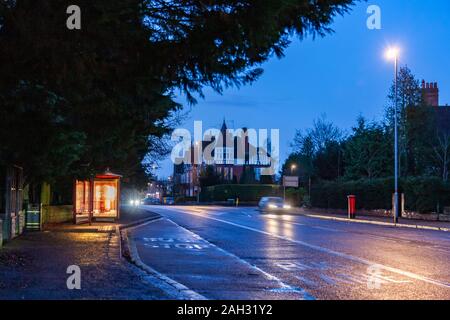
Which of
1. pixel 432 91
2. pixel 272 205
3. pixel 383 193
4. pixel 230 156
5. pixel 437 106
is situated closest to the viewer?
pixel 383 193

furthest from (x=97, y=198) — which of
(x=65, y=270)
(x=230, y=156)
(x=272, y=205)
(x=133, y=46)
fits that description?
(x=230, y=156)

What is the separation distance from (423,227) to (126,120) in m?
20.8

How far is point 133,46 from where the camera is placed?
36.2ft

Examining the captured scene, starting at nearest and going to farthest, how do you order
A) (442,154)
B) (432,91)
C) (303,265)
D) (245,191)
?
(303,265), (442,154), (432,91), (245,191)

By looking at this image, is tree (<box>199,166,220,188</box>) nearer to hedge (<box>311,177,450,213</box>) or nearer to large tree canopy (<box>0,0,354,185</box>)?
hedge (<box>311,177,450,213</box>)

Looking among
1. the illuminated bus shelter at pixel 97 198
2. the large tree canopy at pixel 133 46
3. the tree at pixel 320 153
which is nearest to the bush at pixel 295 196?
the tree at pixel 320 153

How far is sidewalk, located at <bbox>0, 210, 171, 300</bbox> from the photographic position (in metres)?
9.38

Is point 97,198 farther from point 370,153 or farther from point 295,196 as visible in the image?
point 295,196

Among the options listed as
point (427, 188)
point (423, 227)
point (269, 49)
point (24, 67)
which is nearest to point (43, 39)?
point (24, 67)

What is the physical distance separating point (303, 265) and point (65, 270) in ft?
18.0

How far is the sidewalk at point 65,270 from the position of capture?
938 centimetres

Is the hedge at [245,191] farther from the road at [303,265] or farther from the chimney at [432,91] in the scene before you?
the road at [303,265]

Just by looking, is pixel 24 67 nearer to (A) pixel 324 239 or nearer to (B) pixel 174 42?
(B) pixel 174 42

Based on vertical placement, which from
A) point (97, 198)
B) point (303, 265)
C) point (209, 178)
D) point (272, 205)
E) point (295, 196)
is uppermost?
point (209, 178)
